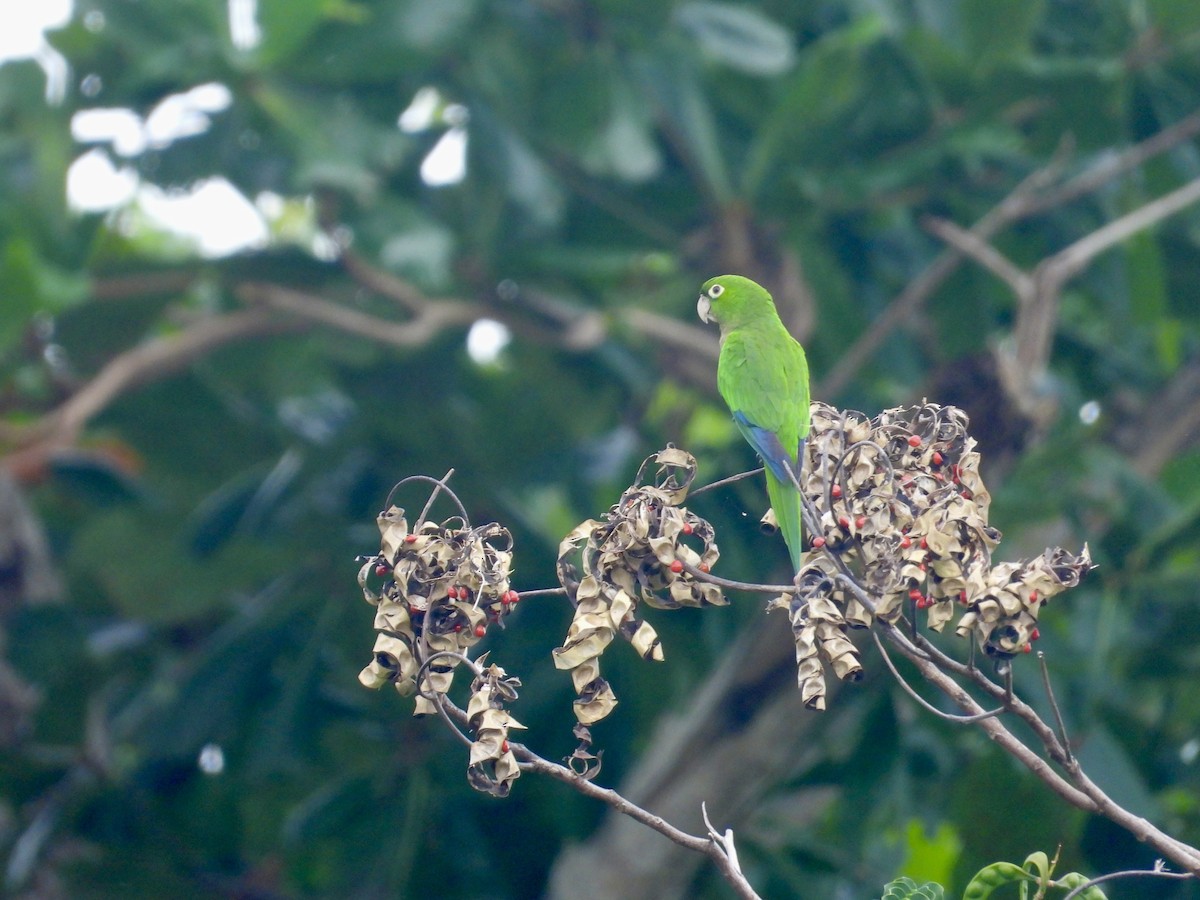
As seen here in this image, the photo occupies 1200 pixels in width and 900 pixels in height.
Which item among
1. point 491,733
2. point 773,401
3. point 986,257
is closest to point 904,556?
point 491,733

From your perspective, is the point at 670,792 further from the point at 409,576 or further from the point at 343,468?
the point at 409,576

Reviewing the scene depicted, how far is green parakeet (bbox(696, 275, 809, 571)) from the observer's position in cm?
261

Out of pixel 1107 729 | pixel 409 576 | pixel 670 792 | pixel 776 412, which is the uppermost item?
pixel 1107 729

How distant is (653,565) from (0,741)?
14.2 ft

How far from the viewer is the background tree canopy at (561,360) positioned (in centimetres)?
465

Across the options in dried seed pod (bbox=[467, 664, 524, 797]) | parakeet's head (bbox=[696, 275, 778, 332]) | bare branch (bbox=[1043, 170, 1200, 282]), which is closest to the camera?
dried seed pod (bbox=[467, 664, 524, 797])

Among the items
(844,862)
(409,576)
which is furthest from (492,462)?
(409,576)

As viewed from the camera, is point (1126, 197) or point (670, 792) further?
point (1126, 197)

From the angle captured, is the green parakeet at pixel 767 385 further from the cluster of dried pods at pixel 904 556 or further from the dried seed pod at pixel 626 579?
the dried seed pod at pixel 626 579

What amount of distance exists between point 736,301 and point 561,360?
2.65 meters

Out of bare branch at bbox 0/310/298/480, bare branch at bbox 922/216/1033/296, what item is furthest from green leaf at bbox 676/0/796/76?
bare branch at bbox 0/310/298/480

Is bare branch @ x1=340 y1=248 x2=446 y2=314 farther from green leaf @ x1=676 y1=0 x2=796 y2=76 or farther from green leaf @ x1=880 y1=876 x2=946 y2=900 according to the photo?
green leaf @ x1=880 y1=876 x2=946 y2=900

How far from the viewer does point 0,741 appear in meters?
5.32

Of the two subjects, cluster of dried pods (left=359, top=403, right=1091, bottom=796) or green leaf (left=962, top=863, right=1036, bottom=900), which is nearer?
cluster of dried pods (left=359, top=403, right=1091, bottom=796)
